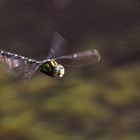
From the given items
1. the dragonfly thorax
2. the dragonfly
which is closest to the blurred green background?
the dragonfly

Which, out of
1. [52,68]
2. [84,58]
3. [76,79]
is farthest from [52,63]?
[76,79]

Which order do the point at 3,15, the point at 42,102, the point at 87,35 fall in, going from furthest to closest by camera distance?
the point at 3,15 → the point at 87,35 → the point at 42,102

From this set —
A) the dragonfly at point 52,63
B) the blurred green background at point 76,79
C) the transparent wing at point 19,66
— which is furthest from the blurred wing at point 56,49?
the blurred green background at point 76,79

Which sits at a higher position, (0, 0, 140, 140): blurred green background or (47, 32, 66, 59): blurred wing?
(0, 0, 140, 140): blurred green background

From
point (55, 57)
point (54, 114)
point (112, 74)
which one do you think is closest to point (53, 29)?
point (112, 74)

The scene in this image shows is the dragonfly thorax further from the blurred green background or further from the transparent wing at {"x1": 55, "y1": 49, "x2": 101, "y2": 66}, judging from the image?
the blurred green background

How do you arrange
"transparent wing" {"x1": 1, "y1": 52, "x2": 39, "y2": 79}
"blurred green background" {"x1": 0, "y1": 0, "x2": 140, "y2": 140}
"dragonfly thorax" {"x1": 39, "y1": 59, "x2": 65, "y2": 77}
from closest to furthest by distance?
1. "dragonfly thorax" {"x1": 39, "y1": 59, "x2": 65, "y2": 77}
2. "transparent wing" {"x1": 1, "y1": 52, "x2": 39, "y2": 79}
3. "blurred green background" {"x1": 0, "y1": 0, "x2": 140, "y2": 140}

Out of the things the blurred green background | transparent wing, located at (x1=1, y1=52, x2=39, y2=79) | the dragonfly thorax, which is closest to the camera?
the dragonfly thorax

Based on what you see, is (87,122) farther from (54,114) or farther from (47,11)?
(47,11)
